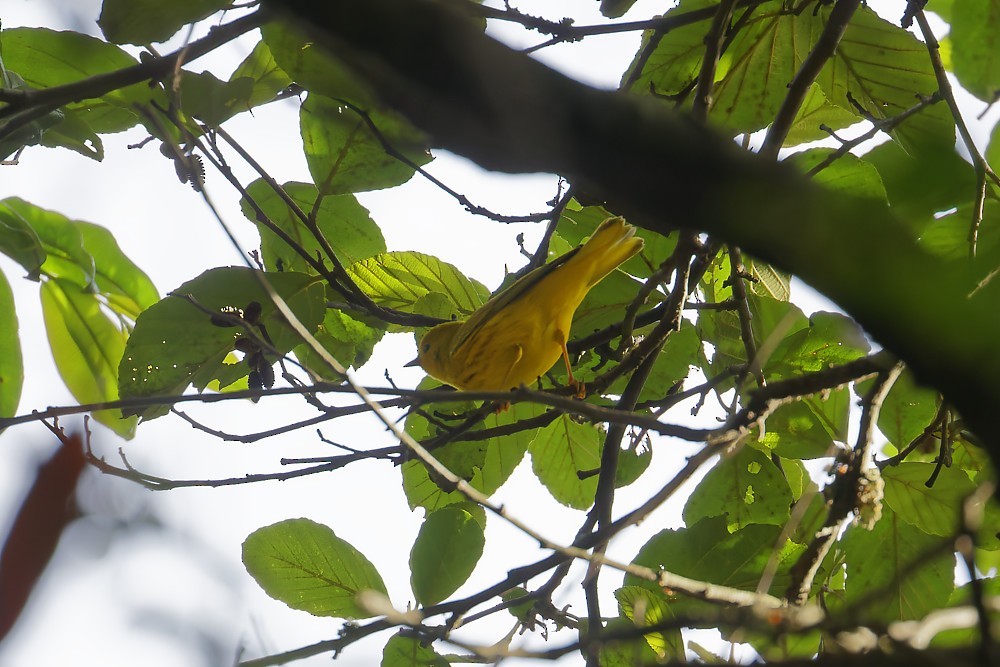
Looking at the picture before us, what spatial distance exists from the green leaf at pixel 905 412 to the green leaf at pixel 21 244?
311 cm

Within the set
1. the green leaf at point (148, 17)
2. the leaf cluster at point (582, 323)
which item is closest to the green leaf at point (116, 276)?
the leaf cluster at point (582, 323)

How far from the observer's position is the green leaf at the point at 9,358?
107 inches

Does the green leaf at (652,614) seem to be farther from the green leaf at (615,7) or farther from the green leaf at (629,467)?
the green leaf at (615,7)

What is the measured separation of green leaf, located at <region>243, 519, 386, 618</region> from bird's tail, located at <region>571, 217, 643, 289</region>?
Answer: 1788mm

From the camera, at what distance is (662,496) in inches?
78.2

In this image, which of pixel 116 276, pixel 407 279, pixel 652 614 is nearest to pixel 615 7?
→ pixel 407 279

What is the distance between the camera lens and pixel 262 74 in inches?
130

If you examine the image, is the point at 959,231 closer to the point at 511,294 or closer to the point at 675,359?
the point at 675,359

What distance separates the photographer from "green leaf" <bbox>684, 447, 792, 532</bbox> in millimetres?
3281

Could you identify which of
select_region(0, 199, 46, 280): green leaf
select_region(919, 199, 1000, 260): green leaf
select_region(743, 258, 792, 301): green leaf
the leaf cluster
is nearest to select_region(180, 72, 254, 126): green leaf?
the leaf cluster

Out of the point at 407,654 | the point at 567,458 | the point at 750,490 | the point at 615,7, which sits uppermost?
the point at 615,7

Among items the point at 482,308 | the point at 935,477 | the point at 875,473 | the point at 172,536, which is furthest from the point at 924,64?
the point at 172,536

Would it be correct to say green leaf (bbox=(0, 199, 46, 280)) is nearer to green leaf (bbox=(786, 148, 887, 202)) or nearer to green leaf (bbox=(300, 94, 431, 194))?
green leaf (bbox=(300, 94, 431, 194))

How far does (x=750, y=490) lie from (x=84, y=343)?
2721mm
